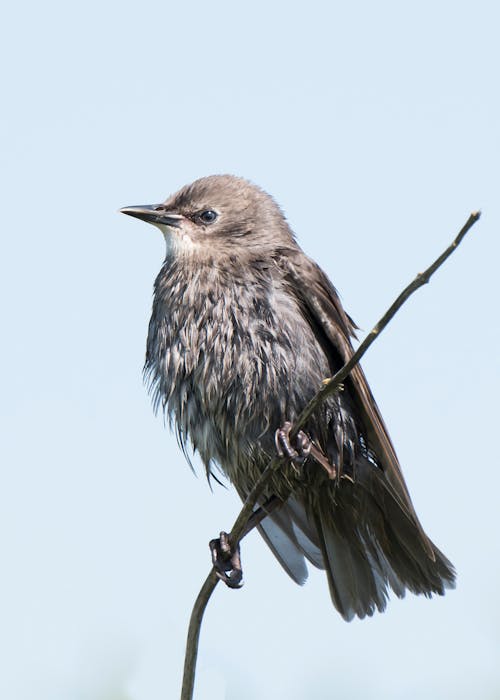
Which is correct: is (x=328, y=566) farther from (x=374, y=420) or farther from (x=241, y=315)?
(x=241, y=315)

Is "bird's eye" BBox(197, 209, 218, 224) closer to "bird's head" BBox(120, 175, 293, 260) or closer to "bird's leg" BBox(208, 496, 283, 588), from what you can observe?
"bird's head" BBox(120, 175, 293, 260)

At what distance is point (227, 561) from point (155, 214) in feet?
6.63

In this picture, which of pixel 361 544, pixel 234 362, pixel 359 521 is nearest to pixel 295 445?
pixel 234 362

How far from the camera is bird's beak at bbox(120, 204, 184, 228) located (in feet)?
21.3

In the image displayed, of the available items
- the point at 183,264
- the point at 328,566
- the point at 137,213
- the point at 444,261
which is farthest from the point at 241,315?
the point at 444,261

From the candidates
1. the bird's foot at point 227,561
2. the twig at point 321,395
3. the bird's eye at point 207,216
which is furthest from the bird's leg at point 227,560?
the bird's eye at point 207,216

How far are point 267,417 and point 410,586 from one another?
1.29m

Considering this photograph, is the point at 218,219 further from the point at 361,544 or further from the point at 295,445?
the point at 361,544

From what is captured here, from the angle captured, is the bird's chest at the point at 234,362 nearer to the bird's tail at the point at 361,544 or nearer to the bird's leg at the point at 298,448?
the bird's leg at the point at 298,448

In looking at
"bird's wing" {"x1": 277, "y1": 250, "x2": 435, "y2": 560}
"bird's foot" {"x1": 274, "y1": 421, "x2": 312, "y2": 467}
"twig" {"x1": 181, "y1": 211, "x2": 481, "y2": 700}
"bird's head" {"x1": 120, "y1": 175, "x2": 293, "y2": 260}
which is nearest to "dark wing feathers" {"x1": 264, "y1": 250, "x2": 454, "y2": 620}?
"bird's wing" {"x1": 277, "y1": 250, "x2": 435, "y2": 560}

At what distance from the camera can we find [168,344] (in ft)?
19.5

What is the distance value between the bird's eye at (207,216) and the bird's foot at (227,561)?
6.02 feet

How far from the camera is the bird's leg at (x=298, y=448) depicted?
5.45 meters

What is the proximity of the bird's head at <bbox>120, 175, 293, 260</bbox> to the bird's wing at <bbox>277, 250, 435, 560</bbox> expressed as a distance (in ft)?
1.08
